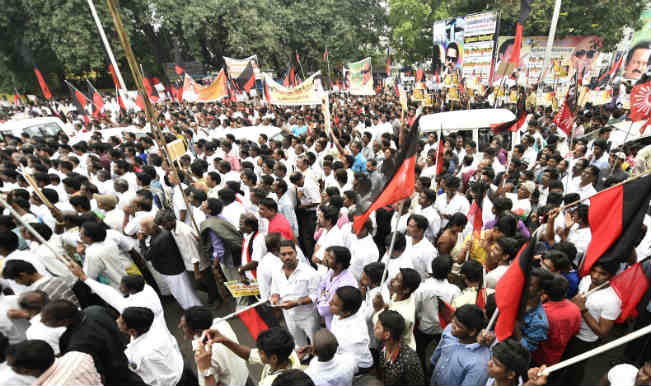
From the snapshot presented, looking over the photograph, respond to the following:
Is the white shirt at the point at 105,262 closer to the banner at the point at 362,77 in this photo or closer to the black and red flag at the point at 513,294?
the black and red flag at the point at 513,294

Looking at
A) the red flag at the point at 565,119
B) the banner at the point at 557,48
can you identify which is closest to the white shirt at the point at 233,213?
the red flag at the point at 565,119

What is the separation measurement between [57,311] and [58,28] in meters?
26.7

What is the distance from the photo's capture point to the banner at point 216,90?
10.9 meters

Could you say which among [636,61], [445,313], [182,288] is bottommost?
[636,61]

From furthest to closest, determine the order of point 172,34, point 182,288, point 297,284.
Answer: point 172,34
point 182,288
point 297,284

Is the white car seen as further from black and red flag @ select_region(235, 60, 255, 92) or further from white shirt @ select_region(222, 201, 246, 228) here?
white shirt @ select_region(222, 201, 246, 228)

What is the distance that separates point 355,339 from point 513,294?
3.76 feet

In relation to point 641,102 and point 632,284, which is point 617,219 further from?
point 641,102

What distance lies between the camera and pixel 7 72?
25.3m

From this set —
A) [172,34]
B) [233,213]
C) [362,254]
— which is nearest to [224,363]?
[362,254]

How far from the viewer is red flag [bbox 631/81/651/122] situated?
608cm

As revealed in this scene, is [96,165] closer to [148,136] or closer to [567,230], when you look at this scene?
[148,136]

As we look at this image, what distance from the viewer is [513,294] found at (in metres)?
2.23

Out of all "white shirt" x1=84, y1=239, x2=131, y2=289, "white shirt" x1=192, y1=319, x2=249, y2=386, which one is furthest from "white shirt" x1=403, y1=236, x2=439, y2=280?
"white shirt" x1=84, y1=239, x2=131, y2=289
